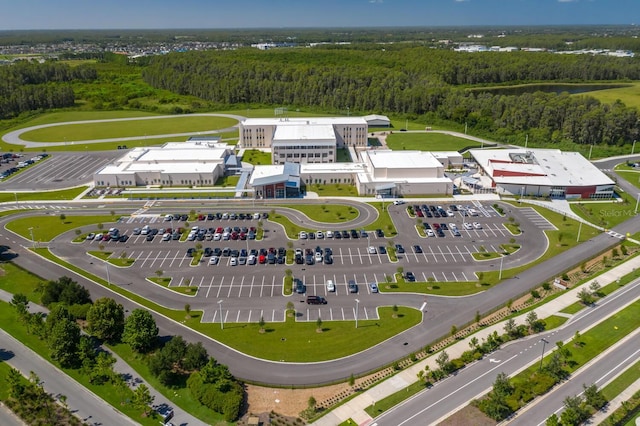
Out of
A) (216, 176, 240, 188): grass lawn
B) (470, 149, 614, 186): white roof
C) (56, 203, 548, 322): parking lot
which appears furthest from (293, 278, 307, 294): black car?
(470, 149, 614, 186): white roof

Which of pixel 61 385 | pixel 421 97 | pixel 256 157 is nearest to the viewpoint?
pixel 61 385

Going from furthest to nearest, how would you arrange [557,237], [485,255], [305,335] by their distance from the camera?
[557,237] < [485,255] < [305,335]

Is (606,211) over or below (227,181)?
below

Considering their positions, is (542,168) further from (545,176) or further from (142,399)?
(142,399)

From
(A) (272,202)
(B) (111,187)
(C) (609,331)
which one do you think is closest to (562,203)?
(C) (609,331)

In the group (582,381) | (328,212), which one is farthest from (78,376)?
(328,212)

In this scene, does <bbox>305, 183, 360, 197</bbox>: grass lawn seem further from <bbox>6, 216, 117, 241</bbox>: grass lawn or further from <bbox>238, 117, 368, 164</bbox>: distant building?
<bbox>6, 216, 117, 241</bbox>: grass lawn

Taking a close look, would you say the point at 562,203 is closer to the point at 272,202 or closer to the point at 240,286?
the point at 272,202
